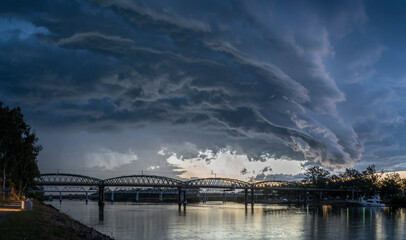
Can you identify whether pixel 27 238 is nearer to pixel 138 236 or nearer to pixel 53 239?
pixel 53 239

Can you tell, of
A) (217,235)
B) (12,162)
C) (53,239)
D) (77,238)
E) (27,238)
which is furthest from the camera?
(12,162)

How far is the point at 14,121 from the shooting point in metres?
75.9

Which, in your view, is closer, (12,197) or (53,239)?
(53,239)

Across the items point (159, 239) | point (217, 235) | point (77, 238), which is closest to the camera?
point (77, 238)

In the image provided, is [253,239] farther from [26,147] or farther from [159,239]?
[26,147]

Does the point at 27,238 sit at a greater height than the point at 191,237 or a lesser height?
greater

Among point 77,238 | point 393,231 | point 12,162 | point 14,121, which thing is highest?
point 14,121

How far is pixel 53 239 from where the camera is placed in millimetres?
30266

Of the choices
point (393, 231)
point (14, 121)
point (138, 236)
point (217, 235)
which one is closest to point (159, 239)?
point (138, 236)

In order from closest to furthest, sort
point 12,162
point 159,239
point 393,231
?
point 159,239 → point 393,231 → point 12,162

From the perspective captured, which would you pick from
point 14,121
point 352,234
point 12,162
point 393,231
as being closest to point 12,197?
point 12,162

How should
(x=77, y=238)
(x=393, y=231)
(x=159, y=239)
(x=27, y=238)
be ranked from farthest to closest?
(x=393, y=231) → (x=159, y=239) → (x=77, y=238) → (x=27, y=238)

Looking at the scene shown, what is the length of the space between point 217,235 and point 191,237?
5.76m

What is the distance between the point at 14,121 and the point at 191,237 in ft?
143
